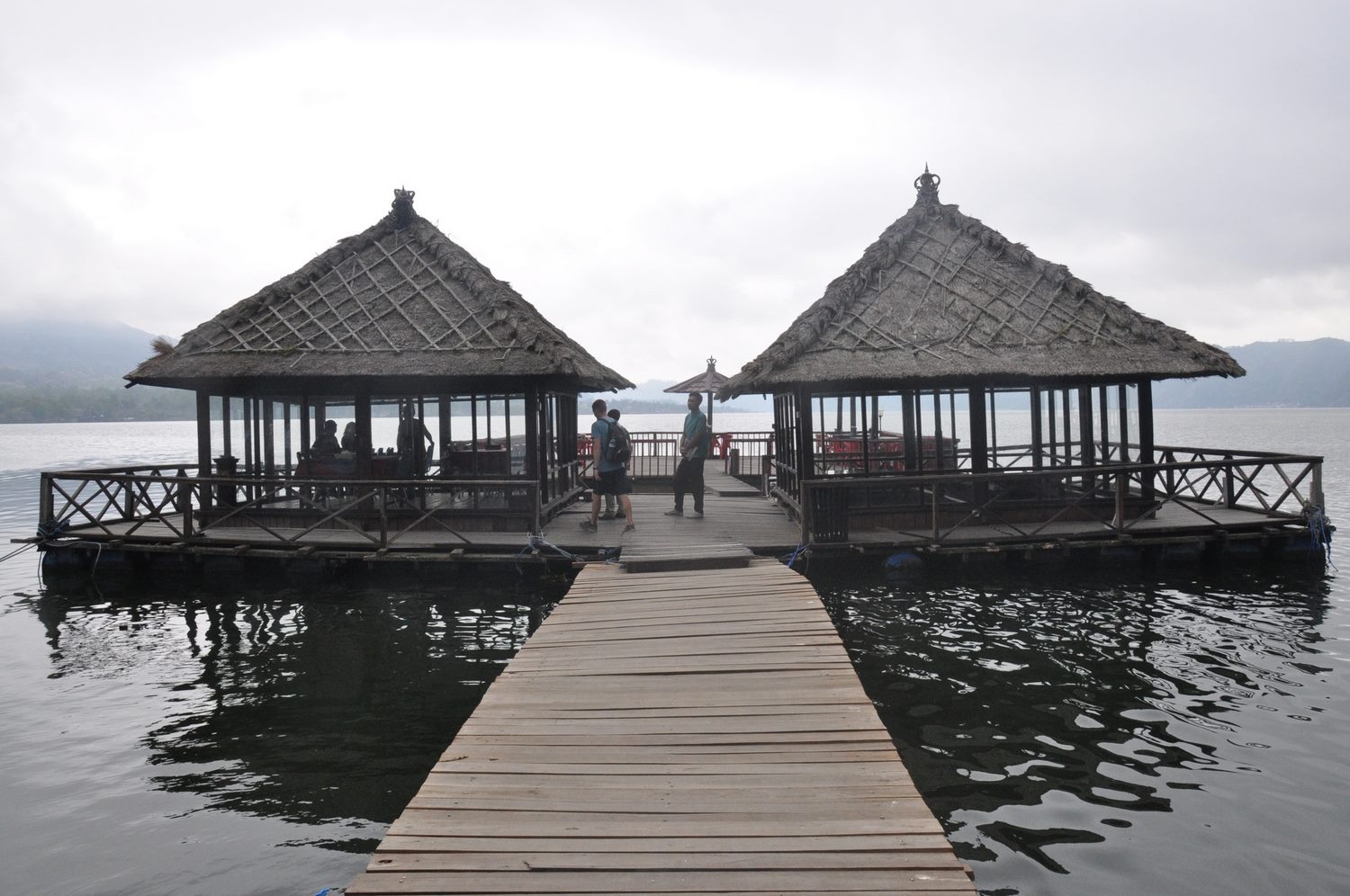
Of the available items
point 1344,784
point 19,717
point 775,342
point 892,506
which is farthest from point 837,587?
point 19,717

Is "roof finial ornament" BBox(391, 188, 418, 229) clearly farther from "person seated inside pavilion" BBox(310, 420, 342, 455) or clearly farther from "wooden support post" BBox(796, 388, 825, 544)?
"wooden support post" BBox(796, 388, 825, 544)

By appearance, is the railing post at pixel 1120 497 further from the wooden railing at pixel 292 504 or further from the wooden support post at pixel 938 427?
the wooden railing at pixel 292 504

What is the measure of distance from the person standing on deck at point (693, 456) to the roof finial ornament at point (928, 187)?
6254mm

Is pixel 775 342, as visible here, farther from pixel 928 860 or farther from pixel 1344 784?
pixel 928 860

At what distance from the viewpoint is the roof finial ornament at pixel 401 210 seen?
664 inches

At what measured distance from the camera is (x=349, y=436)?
52.2ft

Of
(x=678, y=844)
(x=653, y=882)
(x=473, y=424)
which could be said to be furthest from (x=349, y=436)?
(x=653, y=882)

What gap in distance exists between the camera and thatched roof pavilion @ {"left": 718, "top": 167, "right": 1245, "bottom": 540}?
45.8 ft

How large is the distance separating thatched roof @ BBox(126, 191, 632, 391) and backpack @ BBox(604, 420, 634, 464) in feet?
3.75

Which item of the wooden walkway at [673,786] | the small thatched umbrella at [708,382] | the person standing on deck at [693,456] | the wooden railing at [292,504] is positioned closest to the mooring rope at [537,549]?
the wooden railing at [292,504]

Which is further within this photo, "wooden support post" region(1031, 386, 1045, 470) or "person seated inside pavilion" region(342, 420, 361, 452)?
"wooden support post" region(1031, 386, 1045, 470)

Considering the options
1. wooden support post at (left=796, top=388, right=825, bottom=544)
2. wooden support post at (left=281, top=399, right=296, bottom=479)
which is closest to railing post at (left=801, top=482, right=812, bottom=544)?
wooden support post at (left=796, top=388, right=825, bottom=544)

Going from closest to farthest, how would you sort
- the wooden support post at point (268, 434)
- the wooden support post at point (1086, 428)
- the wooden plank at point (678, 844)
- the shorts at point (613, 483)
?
the wooden plank at point (678, 844) < the shorts at point (613, 483) < the wooden support post at point (1086, 428) < the wooden support post at point (268, 434)

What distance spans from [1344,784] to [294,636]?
11582 mm
